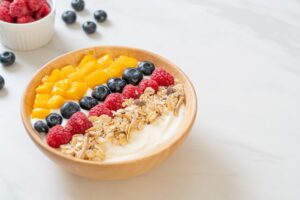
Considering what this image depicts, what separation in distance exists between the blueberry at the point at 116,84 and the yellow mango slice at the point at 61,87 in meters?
0.09

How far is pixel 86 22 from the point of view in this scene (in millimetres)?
1326

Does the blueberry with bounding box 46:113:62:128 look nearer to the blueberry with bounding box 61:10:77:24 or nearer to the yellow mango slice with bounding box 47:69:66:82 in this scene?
the yellow mango slice with bounding box 47:69:66:82

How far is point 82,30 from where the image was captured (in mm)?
1346

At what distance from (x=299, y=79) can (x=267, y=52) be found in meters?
0.13

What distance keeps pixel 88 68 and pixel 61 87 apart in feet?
0.28

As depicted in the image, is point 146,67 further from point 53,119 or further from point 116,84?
point 53,119

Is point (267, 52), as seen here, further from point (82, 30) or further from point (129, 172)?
point (129, 172)

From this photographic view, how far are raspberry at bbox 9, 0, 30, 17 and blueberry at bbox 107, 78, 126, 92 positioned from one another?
1.17 feet

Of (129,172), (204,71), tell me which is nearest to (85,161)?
(129,172)

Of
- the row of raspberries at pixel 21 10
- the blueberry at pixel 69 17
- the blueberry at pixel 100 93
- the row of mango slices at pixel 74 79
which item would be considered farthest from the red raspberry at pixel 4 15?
the blueberry at pixel 100 93

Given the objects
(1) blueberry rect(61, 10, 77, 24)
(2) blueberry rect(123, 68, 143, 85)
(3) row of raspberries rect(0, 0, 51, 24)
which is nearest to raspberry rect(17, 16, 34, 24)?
(3) row of raspberries rect(0, 0, 51, 24)

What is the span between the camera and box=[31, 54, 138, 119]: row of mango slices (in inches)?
38.5

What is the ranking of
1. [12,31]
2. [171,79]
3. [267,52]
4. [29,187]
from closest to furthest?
[29,187], [171,79], [12,31], [267,52]

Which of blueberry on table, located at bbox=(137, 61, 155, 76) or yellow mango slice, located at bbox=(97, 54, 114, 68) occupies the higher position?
blueberry on table, located at bbox=(137, 61, 155, 76)
